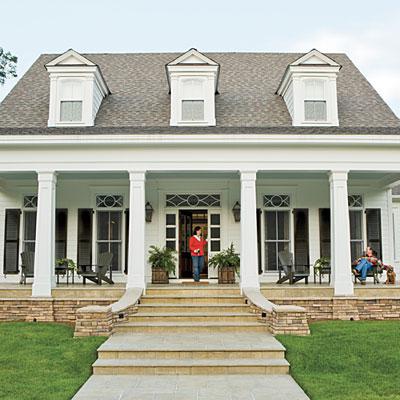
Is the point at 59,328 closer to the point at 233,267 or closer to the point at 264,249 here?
the point at 233,267

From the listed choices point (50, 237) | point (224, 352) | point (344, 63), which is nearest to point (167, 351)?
point (224, 352)

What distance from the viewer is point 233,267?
14188mm

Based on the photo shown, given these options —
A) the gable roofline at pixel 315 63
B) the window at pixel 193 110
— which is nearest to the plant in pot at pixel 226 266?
the window at pixel 193 110

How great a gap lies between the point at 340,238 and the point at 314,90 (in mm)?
4369

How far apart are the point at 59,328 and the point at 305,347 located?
5010 mm

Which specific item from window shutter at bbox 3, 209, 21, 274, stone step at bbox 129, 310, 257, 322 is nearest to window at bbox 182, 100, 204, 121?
window shutter at bbox 3, 209, 21, 274

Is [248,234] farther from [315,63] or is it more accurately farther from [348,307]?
[315,63]

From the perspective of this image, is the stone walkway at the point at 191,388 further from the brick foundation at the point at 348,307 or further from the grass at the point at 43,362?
the brick foundation at the point at 348,307

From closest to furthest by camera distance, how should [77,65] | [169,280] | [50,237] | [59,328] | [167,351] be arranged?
[167,351] < [59,328] < [50,237] < [77,65] < [169,280]

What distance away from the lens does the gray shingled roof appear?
13688 millimetres

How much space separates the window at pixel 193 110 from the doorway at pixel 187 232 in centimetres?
287

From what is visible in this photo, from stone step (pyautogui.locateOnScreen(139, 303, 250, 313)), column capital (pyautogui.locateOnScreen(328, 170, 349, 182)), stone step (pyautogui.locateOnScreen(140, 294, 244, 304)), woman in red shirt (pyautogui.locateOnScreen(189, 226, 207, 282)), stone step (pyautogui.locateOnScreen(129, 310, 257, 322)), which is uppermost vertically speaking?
column capital (pyautogui.locateOnScreen(328, 170, 349, 182))

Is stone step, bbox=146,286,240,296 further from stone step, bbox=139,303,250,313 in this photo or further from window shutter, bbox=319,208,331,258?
window shutter, bbox=319,208,331,258

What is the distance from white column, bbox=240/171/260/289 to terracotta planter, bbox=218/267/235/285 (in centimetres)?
174
